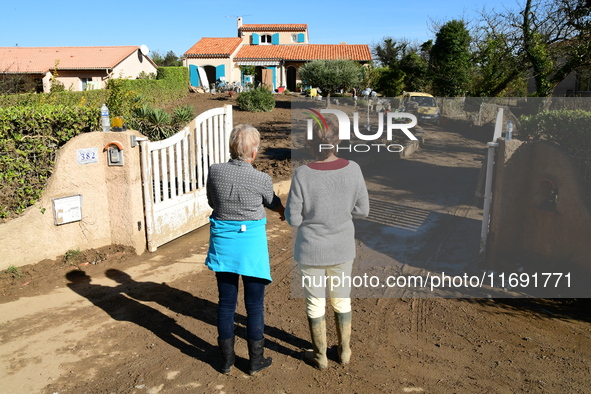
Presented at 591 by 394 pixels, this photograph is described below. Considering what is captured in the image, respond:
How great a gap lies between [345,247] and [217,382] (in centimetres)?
122

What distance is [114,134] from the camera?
5.68m

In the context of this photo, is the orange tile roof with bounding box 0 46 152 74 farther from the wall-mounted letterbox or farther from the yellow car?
the wall-mounted letterbox

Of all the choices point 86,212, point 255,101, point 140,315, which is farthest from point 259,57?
point 140,315

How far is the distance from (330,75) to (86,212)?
63.6ft

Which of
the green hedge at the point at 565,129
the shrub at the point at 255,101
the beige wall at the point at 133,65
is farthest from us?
the beige wall at the point at 133,65

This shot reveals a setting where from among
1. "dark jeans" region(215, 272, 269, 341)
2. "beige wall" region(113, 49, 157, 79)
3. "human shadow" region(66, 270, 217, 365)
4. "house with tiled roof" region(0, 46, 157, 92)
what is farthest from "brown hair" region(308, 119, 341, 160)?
"beige wall" region(113, 49, 157, 79)

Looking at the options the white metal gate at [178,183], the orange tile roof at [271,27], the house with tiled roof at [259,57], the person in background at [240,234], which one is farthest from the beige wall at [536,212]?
the orange tile roof at [271,27]

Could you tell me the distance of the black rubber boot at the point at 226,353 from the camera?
3.36 metres

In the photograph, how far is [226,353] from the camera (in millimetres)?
3369

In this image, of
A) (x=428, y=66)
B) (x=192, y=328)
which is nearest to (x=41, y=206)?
(x=192, y=328)

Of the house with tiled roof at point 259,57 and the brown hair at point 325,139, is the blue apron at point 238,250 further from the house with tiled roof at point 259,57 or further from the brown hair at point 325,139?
the house with tiled roof at point 259,57

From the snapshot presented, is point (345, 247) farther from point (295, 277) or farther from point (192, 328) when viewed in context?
point (295, 277)

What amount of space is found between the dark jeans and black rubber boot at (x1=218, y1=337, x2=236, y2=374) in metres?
0.04

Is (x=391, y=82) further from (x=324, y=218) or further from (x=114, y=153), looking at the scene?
(x=324, y=218)
